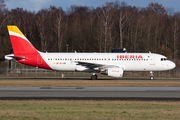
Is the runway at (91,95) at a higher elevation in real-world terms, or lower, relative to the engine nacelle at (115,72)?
lower

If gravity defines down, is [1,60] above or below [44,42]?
below

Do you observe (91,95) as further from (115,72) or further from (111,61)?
(111,61)

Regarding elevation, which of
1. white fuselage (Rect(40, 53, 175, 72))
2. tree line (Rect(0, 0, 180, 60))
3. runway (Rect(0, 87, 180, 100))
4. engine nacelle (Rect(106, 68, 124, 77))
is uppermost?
tree line (Rect(0, 0, 180, 60))

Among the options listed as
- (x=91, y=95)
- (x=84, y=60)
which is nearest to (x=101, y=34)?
(x=84, y=60)

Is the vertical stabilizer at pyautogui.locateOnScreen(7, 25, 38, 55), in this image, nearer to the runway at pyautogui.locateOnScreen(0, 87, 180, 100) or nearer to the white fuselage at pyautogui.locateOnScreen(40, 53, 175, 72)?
the white fuselage at pyautogui.locateOnScreen(40, 53, 175, 72)

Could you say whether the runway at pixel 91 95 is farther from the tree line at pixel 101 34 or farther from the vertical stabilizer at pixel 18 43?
the tree line at pixel 101 34

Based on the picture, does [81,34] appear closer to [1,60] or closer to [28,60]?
[1,60]

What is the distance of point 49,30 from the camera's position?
8281 centimetres

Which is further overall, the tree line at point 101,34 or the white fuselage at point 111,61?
the tree line at point 101,34

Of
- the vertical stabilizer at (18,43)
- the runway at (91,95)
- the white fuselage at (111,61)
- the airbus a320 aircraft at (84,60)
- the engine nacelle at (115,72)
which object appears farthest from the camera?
the vertical stabilizer at (18,43)

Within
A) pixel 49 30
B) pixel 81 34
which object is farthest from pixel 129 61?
pixel 49 30

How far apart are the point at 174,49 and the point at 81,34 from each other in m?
26.9

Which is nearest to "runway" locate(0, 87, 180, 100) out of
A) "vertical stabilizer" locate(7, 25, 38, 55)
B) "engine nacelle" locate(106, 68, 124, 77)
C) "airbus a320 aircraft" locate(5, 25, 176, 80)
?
"engine nacelle" locate(106, 68, 124, 77)

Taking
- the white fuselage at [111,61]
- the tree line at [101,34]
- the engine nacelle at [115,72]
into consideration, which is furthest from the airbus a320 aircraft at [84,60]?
the tree line at [101,34]
